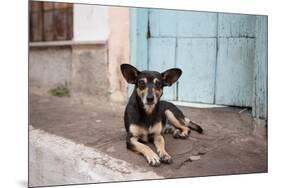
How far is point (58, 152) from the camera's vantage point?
2.02 meters

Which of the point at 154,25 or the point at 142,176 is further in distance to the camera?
the point at 154,25

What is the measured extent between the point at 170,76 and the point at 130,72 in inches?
8.4

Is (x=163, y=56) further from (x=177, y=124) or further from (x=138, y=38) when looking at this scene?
(x=177, y=124)

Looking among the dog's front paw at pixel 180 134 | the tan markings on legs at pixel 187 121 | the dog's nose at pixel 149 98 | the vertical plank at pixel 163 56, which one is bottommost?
the dog's front paw at pixel 180 134

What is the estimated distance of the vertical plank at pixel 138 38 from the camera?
7.13 ft

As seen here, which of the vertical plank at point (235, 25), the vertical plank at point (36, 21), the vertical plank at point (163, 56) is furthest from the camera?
Answer: the vertical plank at point (235, 25)

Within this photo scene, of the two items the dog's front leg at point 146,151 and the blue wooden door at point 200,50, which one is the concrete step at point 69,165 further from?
the blue wooden door at point 200,50

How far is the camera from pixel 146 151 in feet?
6.75

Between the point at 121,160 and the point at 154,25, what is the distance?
0.75 meters

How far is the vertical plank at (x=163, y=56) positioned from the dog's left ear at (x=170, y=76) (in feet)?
0.08

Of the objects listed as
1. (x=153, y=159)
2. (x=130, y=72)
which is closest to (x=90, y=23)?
(x=130, y=72)

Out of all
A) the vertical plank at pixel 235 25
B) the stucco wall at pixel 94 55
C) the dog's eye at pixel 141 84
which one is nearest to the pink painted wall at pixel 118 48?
the stucco wall at pixel 94 55

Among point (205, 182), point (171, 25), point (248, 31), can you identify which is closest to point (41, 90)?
point (171, 25)

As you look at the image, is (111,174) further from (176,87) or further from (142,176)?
(176,87)
